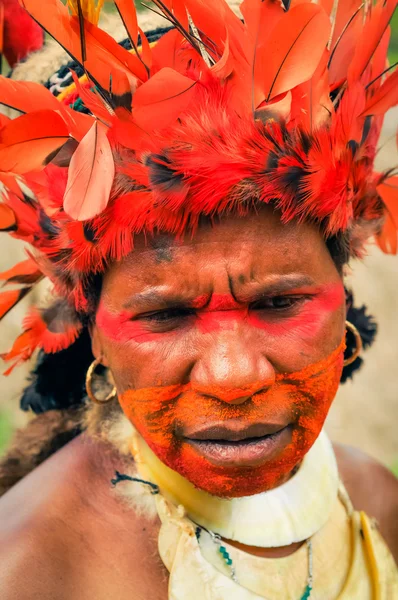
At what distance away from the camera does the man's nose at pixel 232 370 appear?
1.46m

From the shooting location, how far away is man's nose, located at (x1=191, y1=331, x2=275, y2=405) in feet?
4.78

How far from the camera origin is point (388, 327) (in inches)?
243

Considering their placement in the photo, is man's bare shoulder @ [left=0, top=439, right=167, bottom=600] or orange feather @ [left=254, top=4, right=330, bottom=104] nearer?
orange feather @ [left=254, top=4, right=330, bottom=104]

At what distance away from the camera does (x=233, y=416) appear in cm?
150

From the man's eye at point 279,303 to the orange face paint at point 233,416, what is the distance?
17 centimetres

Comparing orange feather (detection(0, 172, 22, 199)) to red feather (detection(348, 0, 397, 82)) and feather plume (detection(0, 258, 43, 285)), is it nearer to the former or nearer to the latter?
feather plume (detection(0, 258, 43, 285))

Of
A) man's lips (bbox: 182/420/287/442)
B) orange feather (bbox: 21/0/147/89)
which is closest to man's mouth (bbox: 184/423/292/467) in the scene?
man's lips (bbox: 182/420/287/442)

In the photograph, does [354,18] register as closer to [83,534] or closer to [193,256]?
[193,256]

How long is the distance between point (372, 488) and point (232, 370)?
53.4 inches

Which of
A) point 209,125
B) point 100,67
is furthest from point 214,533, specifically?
point 100,67

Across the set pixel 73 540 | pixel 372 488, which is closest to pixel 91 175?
pixel 73 540

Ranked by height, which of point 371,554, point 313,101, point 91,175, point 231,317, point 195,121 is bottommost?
point 371,554

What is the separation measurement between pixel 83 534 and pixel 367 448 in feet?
13.2

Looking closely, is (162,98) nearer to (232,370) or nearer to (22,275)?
(232,370)
